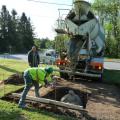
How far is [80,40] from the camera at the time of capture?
16703 millimetres

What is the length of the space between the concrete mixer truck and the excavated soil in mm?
719

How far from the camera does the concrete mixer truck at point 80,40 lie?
16.1m

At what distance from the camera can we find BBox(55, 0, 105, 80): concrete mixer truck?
16.1 meters

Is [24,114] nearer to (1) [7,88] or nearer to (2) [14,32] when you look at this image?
(1) [7,88]

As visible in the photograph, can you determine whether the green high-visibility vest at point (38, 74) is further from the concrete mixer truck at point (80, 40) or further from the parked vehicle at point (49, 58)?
the parked vehicle at point (49, 58)

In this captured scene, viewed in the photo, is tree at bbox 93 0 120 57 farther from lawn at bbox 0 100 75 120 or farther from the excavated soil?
lawn at bbox 0 100 75 120

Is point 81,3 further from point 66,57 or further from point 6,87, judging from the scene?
point 6,87

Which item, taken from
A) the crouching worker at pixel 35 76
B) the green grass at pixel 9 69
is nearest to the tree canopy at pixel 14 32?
the green grass at pixel 9 69

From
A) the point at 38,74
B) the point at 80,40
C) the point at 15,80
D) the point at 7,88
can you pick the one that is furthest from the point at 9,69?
the point at 38,74

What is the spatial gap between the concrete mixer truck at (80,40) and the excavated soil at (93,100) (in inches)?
28.3

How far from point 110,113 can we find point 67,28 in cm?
706

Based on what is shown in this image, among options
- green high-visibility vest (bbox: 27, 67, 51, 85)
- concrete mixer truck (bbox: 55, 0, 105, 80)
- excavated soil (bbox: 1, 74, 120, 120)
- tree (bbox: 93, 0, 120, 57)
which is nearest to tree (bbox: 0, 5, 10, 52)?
tree (bbox: 93, 0, 120, 57)

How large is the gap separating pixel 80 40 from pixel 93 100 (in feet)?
17.1

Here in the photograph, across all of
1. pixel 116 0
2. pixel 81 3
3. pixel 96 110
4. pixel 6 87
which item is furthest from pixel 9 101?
pixel 116 0
